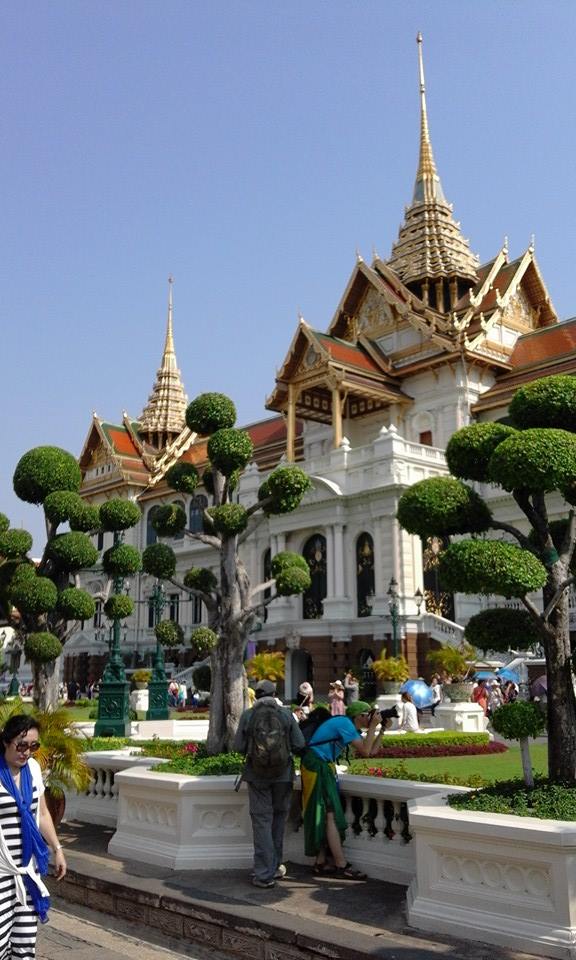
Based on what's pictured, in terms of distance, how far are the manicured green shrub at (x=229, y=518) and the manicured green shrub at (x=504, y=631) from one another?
3550 mm

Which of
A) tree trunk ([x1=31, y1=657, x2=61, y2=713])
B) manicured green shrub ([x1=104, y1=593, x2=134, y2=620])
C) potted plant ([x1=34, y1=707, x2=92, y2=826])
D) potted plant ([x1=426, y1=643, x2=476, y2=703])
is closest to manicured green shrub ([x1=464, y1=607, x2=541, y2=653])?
potted plant ([x1=34, y1=707, x2=92, y2=826])

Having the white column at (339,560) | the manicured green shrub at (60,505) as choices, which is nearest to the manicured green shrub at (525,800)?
the manicured green shrub at (60,505)

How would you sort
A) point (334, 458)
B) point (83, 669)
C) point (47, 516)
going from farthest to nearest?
point (83, 669) < point (334, 458) < point (47, 516)

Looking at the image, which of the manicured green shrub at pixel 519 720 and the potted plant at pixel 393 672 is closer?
the manicured green shrub at pixel 519 720

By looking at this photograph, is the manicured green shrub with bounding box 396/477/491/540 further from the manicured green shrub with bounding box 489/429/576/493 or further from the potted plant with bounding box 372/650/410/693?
the potted plant with bounding box 372/650/410/693

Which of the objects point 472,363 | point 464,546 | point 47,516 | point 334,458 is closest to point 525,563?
point 464,546

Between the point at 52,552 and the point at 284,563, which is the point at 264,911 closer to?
the point at 284,563

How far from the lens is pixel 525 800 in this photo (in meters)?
5.49

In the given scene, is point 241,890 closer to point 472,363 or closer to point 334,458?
point 334,458

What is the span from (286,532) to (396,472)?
5269 millimetres

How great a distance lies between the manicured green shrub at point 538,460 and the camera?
19.7 feet

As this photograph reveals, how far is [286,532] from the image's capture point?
31.2 m

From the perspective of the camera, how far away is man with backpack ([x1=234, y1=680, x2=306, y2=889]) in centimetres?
628

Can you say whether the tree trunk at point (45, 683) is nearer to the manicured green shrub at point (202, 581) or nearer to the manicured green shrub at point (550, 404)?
the manicured green shrub at point (202, 581)
